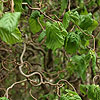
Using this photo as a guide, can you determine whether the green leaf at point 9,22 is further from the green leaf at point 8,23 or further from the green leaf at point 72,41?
the green leaf at point 72,41

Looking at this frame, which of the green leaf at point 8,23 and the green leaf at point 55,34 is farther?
the green leaf at point 55,34

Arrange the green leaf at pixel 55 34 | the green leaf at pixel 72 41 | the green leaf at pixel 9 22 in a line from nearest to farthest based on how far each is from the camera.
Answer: the green leaf at pixel 9 22 < the green leaf at pixel 55 34 < the green leaf at pixel 72 41

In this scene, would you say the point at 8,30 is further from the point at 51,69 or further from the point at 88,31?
the point at 51,69

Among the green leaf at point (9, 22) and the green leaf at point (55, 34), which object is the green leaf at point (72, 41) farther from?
the green leaf at point (9, 22)

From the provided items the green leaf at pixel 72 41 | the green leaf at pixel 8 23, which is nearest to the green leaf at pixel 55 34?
the green leaf at pixel 72 41

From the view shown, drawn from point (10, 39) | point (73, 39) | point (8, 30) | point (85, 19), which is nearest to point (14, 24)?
point (8, 30)

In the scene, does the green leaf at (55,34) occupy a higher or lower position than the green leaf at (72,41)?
higher

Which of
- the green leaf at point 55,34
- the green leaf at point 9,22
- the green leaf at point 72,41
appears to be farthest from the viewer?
the green leaf at point 72,41

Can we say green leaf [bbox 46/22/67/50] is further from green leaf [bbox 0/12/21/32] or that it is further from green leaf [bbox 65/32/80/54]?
green leaf [bbox 0/12/21/32]

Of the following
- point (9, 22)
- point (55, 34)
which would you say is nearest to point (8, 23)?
point (9, 22)

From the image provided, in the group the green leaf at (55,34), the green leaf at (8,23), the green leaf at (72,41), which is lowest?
the green leaf at (72,41)

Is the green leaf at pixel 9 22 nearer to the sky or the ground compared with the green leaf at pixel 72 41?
nearer to the sky
